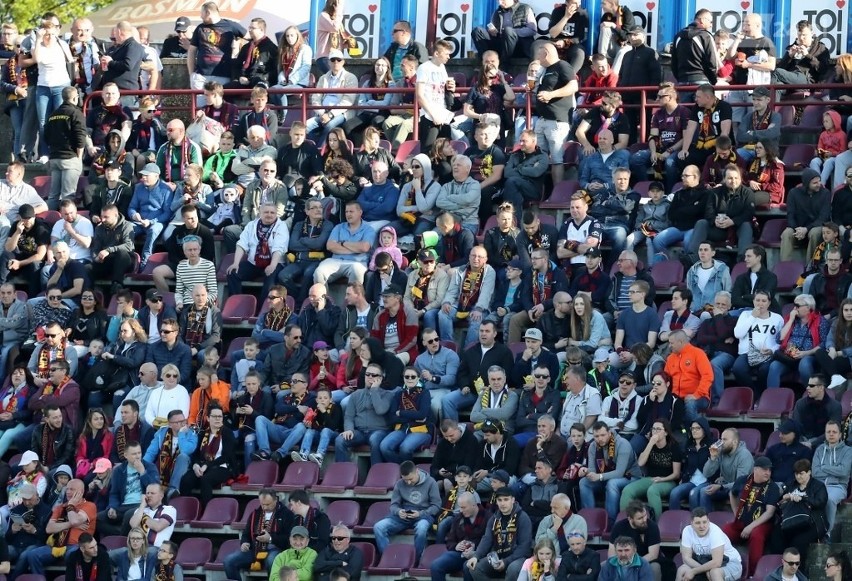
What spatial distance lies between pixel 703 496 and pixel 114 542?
5.97 m

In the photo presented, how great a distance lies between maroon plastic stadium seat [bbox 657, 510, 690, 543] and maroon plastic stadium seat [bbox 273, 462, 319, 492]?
12.4 feet

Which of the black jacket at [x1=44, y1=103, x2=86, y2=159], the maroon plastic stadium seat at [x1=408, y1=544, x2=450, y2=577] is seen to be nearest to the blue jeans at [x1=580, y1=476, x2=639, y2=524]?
the maroon plastic stadium seat at [x1=408, y1=544, x2=450, y2=577]

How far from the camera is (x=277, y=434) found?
73.9ft

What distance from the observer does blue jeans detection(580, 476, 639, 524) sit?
67.3 ft

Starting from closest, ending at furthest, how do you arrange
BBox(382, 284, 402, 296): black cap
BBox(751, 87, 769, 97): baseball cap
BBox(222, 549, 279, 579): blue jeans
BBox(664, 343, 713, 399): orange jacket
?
BBox(664, 343, 713, 399): orange jacket → BBox(222, 549, 279, 579): blue jeans → BBox(382, 284, 402, 296): black cap → BBox(751, 87, 769, 97): baseball cap

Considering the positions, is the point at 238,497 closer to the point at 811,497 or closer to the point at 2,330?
the point at 2,330

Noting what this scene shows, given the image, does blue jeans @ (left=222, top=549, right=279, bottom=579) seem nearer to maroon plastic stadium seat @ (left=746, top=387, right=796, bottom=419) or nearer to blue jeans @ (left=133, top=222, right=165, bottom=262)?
maroon plastic stadium seat @ (left=746, top=387, right=796, bottom=419)

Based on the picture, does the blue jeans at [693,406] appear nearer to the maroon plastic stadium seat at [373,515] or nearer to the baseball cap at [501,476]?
the baseball cap at [501,476]

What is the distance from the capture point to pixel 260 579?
2158 centimetres

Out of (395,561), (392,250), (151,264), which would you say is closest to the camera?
(395,561)

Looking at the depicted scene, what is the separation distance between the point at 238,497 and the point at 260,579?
4.01 feet

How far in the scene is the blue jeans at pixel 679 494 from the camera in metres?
20.4

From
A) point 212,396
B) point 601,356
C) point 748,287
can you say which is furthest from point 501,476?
point 212,396

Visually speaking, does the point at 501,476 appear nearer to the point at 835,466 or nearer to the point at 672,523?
the point at 672,523
